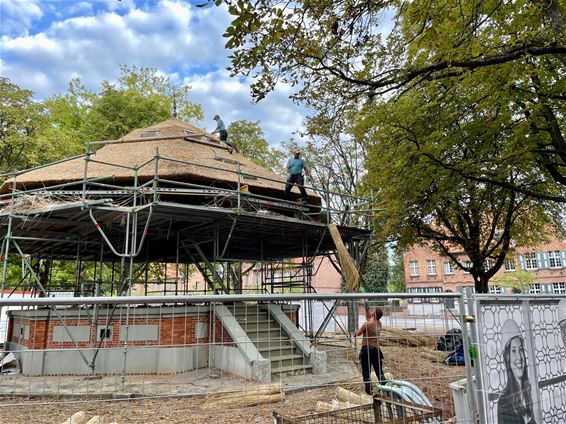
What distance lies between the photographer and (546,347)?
4.36m

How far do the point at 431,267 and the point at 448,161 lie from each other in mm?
42282

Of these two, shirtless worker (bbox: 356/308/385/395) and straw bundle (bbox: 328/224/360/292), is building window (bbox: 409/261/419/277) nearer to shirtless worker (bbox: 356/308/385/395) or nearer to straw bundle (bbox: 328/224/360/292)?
straw bundle (bbox: 328/224/360/292)

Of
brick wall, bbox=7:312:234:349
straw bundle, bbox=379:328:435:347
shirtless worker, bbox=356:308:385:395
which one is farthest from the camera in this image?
brick wall, bbox=7:312:234:349

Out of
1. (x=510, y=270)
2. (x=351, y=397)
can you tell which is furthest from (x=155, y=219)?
(x=510, y=270)

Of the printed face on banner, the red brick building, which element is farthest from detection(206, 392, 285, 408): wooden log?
the red brick building

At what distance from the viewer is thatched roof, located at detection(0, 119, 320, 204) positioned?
466 inches

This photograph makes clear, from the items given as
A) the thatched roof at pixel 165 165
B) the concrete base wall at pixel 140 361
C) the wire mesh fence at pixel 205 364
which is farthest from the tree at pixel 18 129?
the concrete base wall at pixel 140 361

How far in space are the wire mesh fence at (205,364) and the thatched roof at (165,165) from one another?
3.71 meters

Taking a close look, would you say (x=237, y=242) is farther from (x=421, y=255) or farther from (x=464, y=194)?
(x=421, y=255)

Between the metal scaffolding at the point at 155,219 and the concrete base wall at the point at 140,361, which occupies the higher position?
the metal scaffolding at the point at 155,219

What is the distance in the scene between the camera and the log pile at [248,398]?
630 centimetres

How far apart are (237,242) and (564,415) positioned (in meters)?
13.0

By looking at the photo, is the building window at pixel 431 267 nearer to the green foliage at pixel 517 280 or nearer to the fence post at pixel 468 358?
the green foliage at pixel 517 280

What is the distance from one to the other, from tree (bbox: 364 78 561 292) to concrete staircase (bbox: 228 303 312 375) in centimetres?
576
